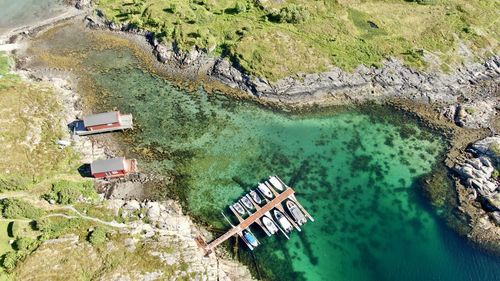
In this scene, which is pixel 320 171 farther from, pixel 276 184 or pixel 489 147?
pixel 489 147

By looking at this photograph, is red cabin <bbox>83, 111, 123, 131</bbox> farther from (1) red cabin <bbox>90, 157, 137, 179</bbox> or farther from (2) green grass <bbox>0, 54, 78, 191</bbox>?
(1) red cabin <bbox>90, 157, 137, 179</bbox>

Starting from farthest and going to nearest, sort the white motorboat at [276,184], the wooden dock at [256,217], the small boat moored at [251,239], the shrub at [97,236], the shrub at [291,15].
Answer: the shrub at [291,15] → the white motorboat at [276,184] → the small boat moored at [251,239] → the wooden dock at [256,217] → the shrub at [97,236]

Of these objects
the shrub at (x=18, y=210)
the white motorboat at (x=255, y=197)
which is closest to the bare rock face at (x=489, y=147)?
the white motorboat at (x=255, y=197)

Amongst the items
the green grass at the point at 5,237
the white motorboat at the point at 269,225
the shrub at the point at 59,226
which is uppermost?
the shrub at the point at 59,226

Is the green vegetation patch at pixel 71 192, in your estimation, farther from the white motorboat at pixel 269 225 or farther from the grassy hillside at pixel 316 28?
the grassy hillside at pixel 316 28

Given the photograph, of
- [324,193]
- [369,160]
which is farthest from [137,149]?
[369,160]
